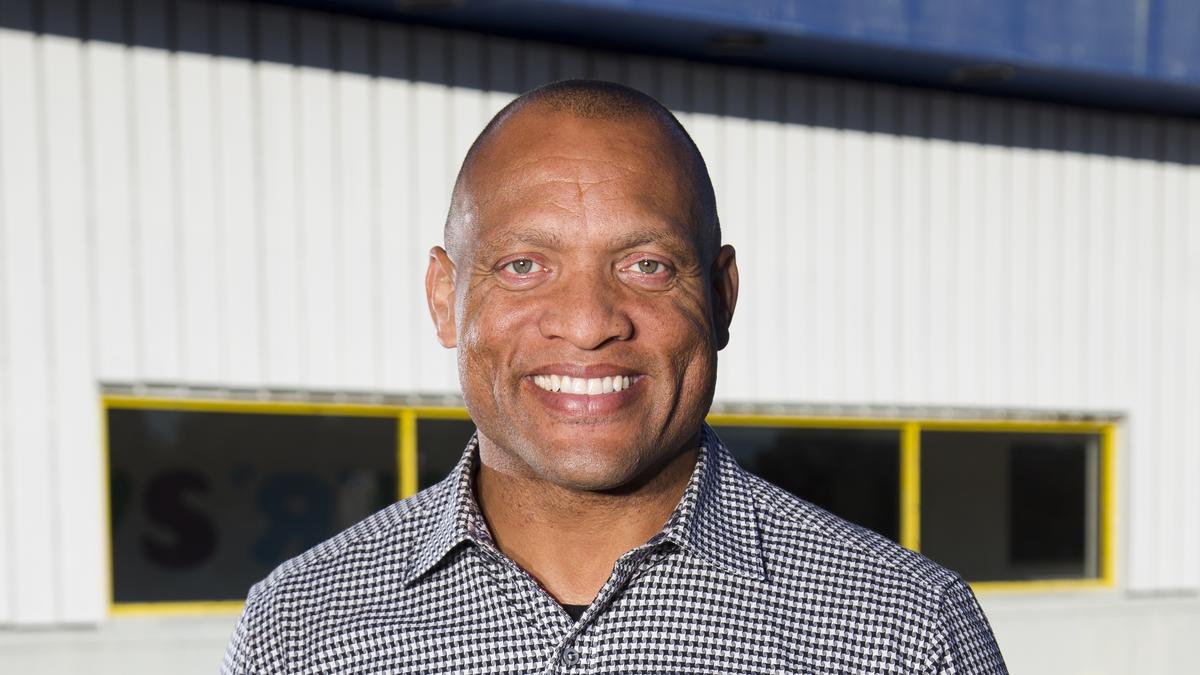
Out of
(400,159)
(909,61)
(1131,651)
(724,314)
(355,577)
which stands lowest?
(1131,651)

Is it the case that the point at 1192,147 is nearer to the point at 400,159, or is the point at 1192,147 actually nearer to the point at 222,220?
the point at 400,159

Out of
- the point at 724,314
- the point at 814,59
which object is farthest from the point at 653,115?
the point at 814,59

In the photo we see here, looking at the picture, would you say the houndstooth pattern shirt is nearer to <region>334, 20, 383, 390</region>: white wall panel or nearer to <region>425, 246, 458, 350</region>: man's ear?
<region>425, 246, 458, 350</region>: man's ear

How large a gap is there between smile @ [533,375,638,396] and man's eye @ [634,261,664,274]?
14 centimetres

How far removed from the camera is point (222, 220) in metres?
5.77

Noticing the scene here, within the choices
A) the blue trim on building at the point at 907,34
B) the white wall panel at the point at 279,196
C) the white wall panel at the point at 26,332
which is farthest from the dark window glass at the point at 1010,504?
the white wall panel at the point at 26,332

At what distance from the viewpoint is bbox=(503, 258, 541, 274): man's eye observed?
1.68 metres

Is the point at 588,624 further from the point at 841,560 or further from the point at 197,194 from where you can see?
the point at 197,194

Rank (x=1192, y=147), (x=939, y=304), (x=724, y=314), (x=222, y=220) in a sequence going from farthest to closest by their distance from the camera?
1. (x=1192, y=147)
2. (x=939, y=304)
3. (x=222, y=220)
4. (x=724, y=314)

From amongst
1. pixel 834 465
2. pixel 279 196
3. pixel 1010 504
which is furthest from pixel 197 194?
pixel 1010 504

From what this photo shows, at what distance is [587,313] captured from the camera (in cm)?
162

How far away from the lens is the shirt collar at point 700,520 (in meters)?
1.68

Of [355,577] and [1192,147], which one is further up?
[1192,147]

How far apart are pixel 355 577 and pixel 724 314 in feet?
2.13
